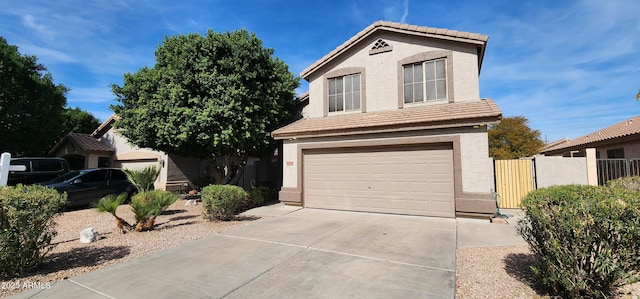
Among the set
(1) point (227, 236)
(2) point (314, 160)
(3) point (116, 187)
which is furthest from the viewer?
(3) point (116, 187)

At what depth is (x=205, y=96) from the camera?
1168 centimetres

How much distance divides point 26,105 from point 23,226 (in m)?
22.6

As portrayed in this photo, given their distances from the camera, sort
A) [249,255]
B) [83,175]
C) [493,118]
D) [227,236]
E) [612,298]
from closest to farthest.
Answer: [612,298] → [249,255] → [227,236] → [493,118] → [83,175]

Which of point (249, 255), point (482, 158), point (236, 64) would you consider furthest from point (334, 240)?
point (236, 64)

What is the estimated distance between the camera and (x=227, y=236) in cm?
734

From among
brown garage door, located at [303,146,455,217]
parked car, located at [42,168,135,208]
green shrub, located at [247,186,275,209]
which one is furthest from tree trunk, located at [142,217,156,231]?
parked car, located at [42,168,135,208]

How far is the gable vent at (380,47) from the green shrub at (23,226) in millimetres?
10648

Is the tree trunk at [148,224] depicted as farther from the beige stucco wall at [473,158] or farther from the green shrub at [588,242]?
the green shrub at [588,242]

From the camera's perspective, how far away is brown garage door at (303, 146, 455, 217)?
369 inches

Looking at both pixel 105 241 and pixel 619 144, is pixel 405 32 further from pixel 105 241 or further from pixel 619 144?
pixel 619 144

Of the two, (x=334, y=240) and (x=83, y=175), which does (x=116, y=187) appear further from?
(x=334, y=240)

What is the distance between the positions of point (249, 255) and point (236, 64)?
852cm

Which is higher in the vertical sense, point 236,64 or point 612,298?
point 236,64

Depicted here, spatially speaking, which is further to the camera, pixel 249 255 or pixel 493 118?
pixel 493 118
